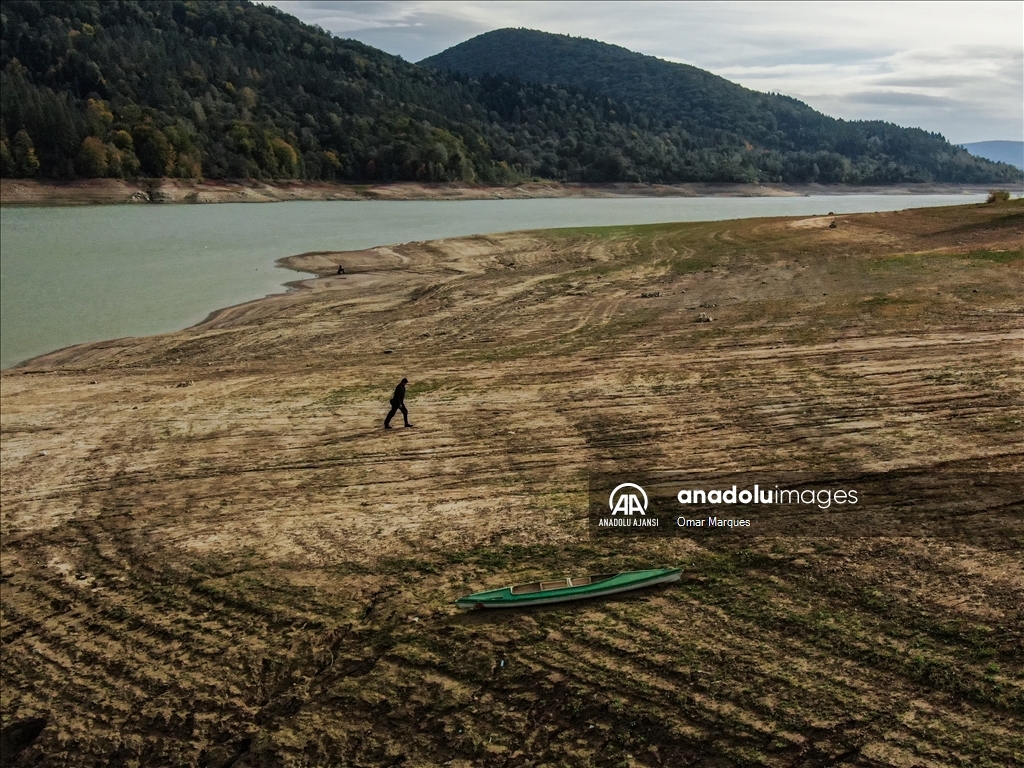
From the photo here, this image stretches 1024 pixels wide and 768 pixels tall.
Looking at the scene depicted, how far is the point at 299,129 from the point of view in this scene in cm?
14225

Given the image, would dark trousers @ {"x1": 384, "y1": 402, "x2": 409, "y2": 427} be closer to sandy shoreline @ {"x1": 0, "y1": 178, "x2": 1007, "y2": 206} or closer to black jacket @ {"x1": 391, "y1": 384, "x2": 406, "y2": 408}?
black jacket @ {"x1": 391, "y1": 384, "x2": 406, "y2": 408}

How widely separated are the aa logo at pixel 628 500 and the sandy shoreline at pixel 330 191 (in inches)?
3739

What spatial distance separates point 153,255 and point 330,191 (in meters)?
76.4

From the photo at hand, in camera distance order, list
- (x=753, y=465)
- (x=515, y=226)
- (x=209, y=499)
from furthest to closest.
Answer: (x=515, y=226) < (x=209, y=499) < (x=753, y=465)

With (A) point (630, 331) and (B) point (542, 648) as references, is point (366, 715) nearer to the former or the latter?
(B) point (542, 648)

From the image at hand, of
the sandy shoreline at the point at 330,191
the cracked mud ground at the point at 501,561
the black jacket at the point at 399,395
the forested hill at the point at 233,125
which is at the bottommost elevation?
the cracked mud ground at the point at 501,561

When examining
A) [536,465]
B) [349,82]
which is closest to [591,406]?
[536,465]

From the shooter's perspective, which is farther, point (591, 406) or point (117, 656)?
point (591, 406)

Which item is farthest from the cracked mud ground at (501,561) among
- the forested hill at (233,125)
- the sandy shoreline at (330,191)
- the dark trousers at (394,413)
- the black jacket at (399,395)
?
the forested hill at (233,125)

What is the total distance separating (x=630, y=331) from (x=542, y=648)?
1519 centimetres

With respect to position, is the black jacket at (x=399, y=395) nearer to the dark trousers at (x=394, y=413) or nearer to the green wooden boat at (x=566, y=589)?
the dark trousers at (x=394, y=413)

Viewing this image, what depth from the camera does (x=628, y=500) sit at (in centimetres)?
1256

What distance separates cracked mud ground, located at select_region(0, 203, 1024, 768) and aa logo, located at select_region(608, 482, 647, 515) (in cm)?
55

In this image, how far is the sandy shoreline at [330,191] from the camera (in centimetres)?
9119
